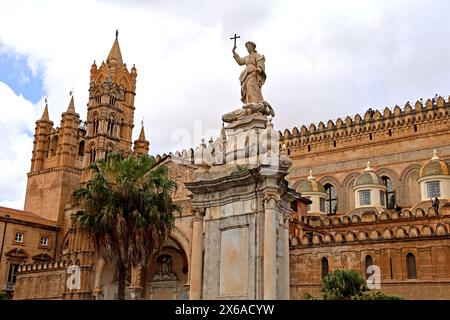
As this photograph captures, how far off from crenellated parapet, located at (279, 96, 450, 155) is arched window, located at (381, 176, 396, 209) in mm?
3125

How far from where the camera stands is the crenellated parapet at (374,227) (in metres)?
27.4

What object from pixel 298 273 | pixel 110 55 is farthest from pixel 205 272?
pixel 110 55

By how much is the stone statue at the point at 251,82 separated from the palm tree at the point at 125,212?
10564mm

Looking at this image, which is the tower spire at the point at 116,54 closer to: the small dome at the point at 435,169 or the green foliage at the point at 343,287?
the small dome at the point at 435,169

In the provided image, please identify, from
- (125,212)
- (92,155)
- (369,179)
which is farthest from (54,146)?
(125,212)

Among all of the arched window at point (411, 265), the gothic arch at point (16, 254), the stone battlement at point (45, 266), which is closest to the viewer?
the arched window at point (411, 265)

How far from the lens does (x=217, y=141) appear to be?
12.7 meters

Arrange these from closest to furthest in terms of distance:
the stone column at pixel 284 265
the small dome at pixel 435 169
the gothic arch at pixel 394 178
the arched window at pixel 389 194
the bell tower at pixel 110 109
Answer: the stone column at pixel 284 265 → the small dome at pixel 435 169 → the arched window at pixel 389 194 → the gothic arch at pixel 394 178 → the bell tower at pixel 110 109

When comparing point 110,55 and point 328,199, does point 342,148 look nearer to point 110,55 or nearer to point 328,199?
point 328,199

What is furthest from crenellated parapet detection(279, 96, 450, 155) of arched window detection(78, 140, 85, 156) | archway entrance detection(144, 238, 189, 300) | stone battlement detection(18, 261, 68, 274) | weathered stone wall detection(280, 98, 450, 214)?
arched window detection(78, 140, 85, 156)

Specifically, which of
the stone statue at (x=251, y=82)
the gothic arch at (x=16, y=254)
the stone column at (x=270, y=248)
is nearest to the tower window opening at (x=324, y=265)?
the stone statue at (x=251, y=82)

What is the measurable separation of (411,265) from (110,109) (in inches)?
1712

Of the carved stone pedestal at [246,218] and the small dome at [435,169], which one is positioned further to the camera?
the small dome at [435,169]
